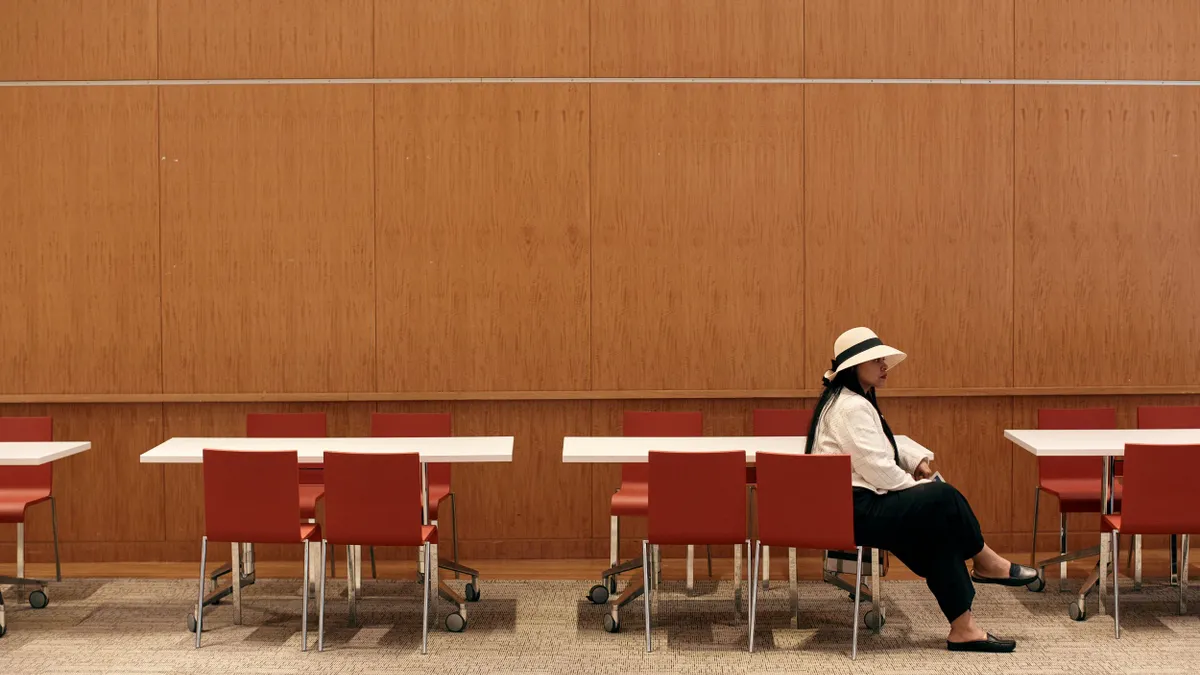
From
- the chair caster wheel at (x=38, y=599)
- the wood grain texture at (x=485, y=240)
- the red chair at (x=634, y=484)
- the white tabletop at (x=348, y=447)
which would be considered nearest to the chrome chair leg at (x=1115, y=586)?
the red chair at (x=634, y=484)

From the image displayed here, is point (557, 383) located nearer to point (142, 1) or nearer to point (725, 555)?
point (725, 555)

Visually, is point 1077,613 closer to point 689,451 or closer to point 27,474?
point 689,451

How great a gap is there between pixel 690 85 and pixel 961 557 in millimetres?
3127

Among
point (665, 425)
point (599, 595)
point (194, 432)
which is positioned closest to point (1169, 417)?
point (665, 425)

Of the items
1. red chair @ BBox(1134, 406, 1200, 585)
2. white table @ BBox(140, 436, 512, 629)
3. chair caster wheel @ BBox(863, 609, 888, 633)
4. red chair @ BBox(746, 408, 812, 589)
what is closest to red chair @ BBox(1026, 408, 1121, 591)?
red chair @ BBox(1134, 406, 1200, 585)

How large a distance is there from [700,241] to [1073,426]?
7.42ft

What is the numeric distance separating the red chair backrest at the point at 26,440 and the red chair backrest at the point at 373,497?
204 cm

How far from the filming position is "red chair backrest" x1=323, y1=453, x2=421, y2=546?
4.38 m

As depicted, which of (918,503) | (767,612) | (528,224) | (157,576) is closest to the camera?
(918,503)

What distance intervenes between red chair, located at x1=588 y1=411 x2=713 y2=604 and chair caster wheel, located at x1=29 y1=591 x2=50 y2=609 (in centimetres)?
263

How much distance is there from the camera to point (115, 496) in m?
6.21

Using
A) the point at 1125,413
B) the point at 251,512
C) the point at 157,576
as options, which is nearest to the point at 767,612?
the point at 251,512

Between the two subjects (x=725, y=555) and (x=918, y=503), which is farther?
(x=725, y=555)

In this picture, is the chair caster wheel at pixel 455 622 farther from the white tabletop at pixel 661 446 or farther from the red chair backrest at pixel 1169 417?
the red chair backrest at pixel 1169 417
